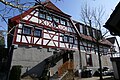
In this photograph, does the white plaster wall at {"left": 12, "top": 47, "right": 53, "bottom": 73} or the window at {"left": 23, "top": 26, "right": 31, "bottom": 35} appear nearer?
the white plaster wall at {"left": 12, "top": 47, "right": 53, "bottom": 73}

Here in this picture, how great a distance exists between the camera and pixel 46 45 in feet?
58.4

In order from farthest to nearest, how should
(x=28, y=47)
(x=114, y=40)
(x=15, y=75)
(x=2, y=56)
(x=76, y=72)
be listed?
(x=114, y=40) < (x=2, y=56) < (x=76, y=72) < (x=28, y=47) < (x=15, y=75)

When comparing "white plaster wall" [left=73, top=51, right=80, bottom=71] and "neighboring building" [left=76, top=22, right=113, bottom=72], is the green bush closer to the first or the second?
"white plaster wall" [left=73, top=51, right=80, bottom=71]

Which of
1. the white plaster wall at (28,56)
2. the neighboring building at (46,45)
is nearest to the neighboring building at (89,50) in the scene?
the neighboring building at (46,45)

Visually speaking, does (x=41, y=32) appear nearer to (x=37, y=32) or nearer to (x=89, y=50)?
(x=37, y=32)

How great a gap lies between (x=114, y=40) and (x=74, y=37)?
19473 millimetres

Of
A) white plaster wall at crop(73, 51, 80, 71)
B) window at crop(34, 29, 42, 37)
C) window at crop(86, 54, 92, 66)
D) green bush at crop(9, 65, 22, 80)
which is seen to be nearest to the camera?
green bush at crop(9, 65, 22, 80)

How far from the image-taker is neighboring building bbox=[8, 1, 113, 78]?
51.2 ft

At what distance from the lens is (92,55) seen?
24.0 m

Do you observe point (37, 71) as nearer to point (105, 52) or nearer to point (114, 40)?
point (105, 52)

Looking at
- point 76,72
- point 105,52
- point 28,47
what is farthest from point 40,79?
point 105,52

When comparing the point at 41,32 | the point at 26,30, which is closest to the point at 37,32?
the point at 41,32

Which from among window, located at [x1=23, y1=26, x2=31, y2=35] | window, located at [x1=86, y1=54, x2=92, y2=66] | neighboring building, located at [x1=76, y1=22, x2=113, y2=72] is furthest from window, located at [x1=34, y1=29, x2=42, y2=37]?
window, located at [x1=86, y1=54, x2=92, y2=66]

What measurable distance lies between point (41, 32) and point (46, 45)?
180 cm
